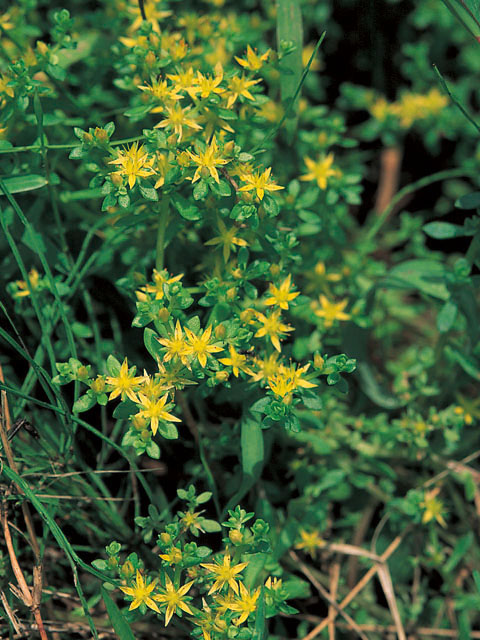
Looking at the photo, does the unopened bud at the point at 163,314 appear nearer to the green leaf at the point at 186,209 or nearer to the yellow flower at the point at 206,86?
the green leaf at the point at 186,209

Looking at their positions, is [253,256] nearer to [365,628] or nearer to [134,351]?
[134,351]

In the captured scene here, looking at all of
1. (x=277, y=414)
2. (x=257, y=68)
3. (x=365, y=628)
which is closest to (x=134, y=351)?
(x=277, y=414)

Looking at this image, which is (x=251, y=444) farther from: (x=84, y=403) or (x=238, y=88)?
(x=238, y=88)

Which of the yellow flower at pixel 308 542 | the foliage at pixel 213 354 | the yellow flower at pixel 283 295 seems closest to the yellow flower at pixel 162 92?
the foliage at pixel 213 354

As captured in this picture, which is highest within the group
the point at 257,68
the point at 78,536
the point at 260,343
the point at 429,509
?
the point at 257,68

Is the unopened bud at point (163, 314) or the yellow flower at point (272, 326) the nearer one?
the unopened bud at point (163, 314)

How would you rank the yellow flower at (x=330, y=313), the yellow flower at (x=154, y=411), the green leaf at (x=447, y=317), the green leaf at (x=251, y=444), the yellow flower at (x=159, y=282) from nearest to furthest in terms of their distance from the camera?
the yellow flower at (x=154, y=411), the yellow flower at (x=159, y=282), the green leaf at (x=251, y=444), the green leaf at (x=447, y=317), the yellow flower at (x=330, y=313)
